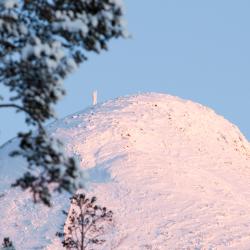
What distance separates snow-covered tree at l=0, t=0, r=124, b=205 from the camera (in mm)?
13219

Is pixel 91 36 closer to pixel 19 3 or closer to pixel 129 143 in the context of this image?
pixel 19 3

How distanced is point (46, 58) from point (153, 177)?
79.3m

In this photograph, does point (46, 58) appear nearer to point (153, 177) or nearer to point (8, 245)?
point (8, 245)

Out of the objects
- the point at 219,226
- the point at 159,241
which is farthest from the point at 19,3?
the point at 219,226

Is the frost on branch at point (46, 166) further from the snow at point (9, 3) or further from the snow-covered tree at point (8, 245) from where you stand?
the snow-covered tree at point (8, 245)

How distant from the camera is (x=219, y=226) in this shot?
81312mm

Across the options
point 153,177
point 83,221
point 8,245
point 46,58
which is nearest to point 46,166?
point 46,58

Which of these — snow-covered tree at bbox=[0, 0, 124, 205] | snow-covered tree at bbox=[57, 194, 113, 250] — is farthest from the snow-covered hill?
snow-covered tree at bbox=[0, 0, 124, 205]

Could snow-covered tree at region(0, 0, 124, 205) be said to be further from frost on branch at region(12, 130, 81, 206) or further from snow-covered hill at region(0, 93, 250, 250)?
snow-covered hill at region(0, 93, 250, 250)

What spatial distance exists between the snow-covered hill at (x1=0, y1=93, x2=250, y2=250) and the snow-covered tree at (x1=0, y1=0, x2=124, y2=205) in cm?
5661

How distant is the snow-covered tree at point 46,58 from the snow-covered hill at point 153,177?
56.6m

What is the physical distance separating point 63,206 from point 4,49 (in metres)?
70.5

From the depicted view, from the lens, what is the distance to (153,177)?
91812 millimetres

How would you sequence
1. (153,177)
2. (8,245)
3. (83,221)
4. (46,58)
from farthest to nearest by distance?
(153,177), (83,221), (8,245), (46,58)
